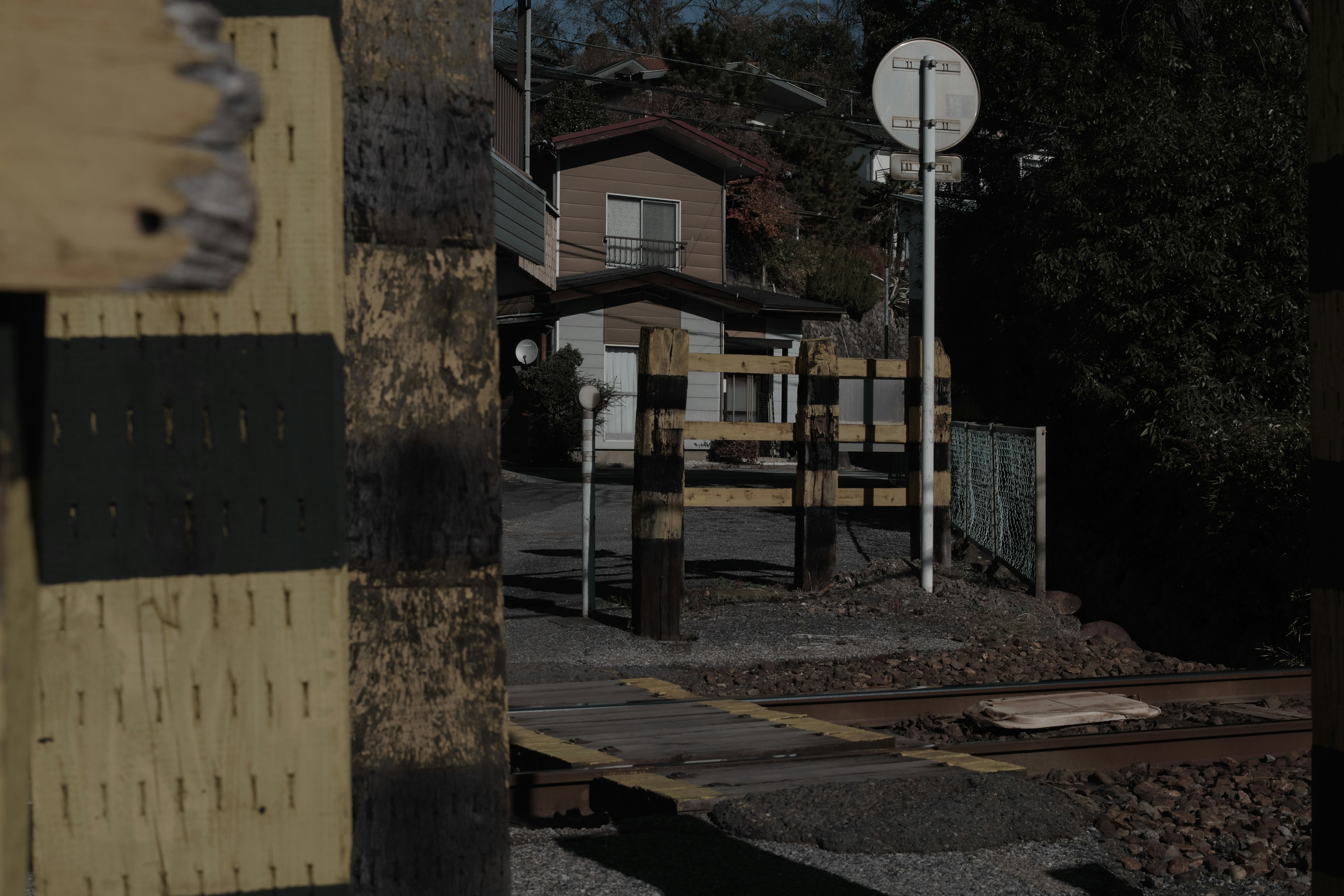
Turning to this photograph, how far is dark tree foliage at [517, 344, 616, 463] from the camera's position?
80.7 ft

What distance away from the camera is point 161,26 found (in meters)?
0.68

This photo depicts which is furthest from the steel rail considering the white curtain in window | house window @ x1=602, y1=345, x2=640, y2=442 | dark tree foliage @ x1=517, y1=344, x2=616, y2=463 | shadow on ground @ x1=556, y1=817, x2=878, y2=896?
the white curtain in window

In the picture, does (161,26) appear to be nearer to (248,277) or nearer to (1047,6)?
(248,277)

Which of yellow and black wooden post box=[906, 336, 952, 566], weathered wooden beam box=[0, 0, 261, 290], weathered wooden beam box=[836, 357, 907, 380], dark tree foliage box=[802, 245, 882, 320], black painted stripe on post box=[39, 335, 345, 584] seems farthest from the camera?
dark tree foliage box=[802, 245, 882, 320]

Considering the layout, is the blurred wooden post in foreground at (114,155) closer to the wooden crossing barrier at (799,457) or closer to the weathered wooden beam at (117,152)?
the weathered wooden beam at (117,152)

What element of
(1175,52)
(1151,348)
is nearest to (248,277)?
(1151,348)

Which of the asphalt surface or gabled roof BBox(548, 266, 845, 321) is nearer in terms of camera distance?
the asphalt surface

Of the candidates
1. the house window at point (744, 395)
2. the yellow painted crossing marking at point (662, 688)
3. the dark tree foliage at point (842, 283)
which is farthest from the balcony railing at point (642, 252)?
the yellow painted crossing marking at point (662, 688)

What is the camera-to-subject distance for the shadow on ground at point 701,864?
3322 millimetres

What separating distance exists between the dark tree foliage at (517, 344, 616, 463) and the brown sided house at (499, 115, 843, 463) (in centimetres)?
61

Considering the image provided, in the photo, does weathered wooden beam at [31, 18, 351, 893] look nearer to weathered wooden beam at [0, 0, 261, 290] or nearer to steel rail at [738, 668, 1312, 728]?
weathered wooden beam at [0, 0, 261, 290]

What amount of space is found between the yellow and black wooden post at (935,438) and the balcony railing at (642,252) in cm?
1872

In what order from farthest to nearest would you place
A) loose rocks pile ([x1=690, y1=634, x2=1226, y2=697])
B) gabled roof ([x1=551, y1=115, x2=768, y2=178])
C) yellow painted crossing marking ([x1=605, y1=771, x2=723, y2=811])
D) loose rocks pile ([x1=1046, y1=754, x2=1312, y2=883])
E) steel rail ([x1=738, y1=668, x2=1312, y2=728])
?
gabled roof ([x1=551, y1=115, x2=768, y2=178]) < loose rocks pile ([x1=690, y1=634, x2=1226, y2=697]) < steel rail ([x1=738, y1=668, x2=1312, y2=728]) < yellow painted crossing marking ([x1=605, y1=771, x2=723, y2=811]) < loose rocks pile ([x1=1046, y1=754, x2=1312, y2=883])

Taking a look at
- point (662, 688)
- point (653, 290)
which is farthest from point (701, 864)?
point (653, 290)
